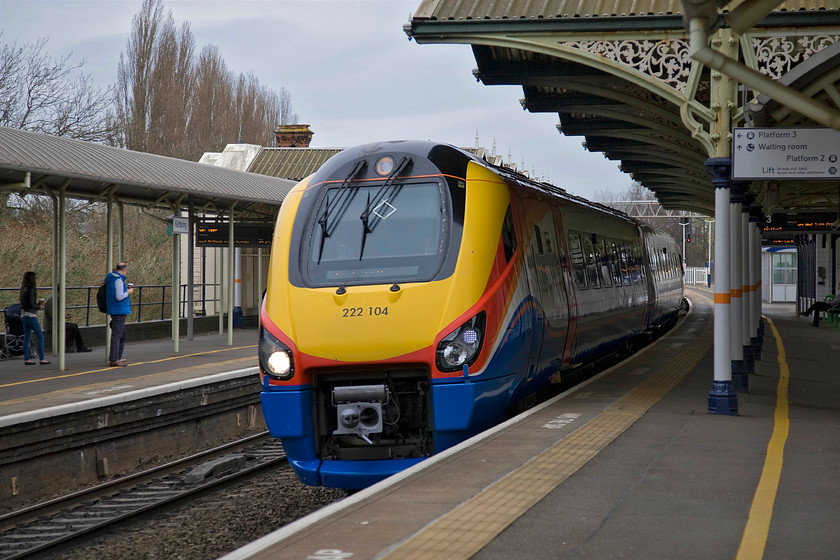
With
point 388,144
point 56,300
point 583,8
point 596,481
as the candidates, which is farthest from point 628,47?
point 56,300

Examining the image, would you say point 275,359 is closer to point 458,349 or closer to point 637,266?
point 458,349

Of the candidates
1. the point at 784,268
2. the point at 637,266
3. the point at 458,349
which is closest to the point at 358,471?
the point at 458,349

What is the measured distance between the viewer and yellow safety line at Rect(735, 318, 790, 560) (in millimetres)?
4906

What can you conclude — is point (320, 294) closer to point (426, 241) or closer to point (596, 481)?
point (426, 241)

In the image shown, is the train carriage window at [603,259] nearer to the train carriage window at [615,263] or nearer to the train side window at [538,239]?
the train carriage window at [615,263]

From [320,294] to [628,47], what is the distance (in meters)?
4.93

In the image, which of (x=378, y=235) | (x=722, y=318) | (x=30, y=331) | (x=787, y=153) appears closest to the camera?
(x=378, y=235)

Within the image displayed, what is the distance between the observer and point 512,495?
597cm

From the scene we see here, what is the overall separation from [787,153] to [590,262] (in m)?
3.61

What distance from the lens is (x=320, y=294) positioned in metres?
8.11

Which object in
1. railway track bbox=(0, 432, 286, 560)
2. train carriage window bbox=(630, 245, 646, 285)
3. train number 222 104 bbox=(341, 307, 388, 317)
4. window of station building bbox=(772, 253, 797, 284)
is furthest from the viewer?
window of station building bbox=(772, 253, 797, 284)

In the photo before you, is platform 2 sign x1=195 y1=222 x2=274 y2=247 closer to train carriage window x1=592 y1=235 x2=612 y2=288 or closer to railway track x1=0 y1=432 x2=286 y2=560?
railway track x1=0 y1=432 x2=286 y2=560

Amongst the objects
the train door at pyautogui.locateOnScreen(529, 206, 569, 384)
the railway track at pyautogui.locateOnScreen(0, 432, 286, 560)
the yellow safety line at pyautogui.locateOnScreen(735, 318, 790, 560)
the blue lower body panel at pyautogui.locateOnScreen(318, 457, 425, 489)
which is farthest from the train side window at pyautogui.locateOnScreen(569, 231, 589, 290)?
the blue lower body panel at pyautogui.locateOnScreen(318, 457, 425, 489)

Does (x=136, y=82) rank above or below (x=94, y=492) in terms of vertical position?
above
